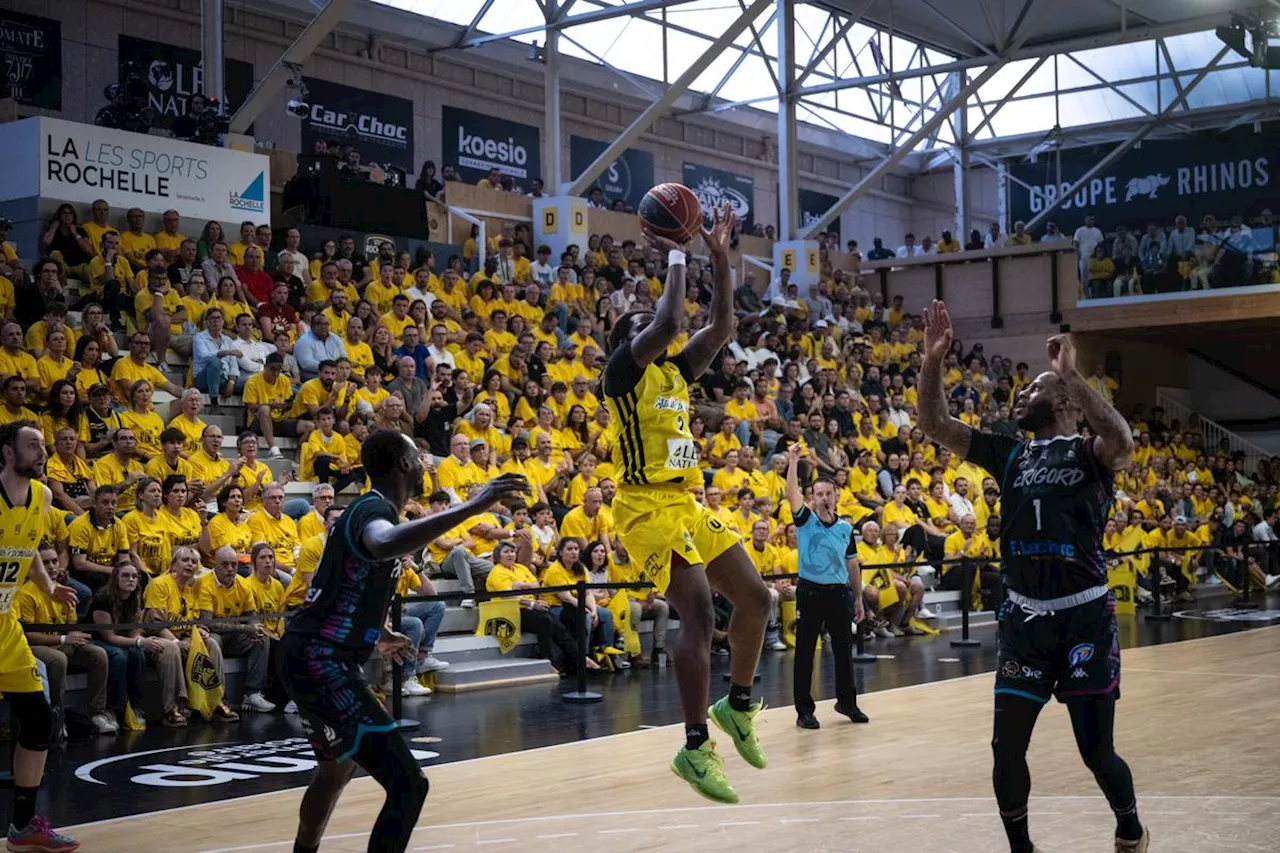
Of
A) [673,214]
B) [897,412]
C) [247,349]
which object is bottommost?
[897,412]

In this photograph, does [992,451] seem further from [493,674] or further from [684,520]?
[493,674]

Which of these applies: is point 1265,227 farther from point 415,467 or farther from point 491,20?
point 415,467

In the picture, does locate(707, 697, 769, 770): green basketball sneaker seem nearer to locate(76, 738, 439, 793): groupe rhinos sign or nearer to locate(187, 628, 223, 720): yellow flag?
locate(76, 738, 439, 793): groupe rhinos sign

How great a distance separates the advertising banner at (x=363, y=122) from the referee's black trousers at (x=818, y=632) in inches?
552

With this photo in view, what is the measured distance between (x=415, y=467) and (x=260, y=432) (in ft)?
28.5

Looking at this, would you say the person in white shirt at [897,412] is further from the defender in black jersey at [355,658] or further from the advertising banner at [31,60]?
the defender in black jersey at [355,658]

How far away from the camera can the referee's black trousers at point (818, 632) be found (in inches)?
397

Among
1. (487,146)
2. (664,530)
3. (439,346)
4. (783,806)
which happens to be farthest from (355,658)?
(487,146)

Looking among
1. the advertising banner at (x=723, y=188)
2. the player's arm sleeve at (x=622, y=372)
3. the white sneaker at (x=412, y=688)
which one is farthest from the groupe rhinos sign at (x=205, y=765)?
the advertising banner at (x=723, y=188)

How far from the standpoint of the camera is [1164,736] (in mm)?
8984

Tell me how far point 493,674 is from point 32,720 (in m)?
6.06

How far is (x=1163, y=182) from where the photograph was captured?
1268 inches

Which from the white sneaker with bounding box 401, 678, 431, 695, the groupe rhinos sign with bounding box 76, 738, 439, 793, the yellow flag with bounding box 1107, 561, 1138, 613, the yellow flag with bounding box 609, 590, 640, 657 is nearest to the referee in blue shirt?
the groupe rhinos sign with bounding box 76, 738, 439, 793

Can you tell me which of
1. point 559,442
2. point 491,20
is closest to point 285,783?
point 559,442
